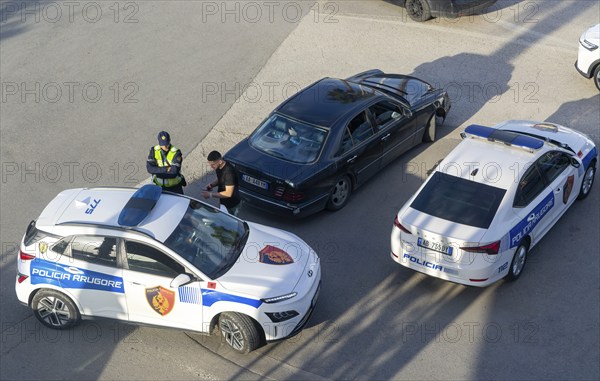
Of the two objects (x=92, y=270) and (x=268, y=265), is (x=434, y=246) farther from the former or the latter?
(x=92, y=270)

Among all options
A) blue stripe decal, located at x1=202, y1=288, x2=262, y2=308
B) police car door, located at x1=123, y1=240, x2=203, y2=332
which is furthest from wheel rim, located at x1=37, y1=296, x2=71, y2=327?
blue stripe decal, located at x1=202, y1=288, x2=262, y2=308

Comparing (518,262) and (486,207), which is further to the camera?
(518,262)

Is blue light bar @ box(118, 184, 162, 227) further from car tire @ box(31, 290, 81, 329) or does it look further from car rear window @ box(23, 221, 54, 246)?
car tire @ box(31, 290, 81, 329)

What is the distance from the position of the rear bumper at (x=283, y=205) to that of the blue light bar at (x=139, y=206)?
7.57 feet

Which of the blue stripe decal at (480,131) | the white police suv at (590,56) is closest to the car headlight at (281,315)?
the blue stripe decal at (480,131)

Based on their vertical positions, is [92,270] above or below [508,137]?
below

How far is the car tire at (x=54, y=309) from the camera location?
9.93m

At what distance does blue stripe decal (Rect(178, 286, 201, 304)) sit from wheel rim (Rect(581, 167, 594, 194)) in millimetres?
6735

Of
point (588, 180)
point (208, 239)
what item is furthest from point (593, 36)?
point (208, 239)

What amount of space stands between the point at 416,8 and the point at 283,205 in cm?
852

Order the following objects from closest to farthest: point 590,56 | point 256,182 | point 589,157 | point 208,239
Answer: point 208,239 → point 256,182 → point 589,157 → point 590,56

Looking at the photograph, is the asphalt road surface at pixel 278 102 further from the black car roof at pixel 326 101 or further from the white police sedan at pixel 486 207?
the black car roof at pixel 326 101

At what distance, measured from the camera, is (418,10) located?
61.6 feet

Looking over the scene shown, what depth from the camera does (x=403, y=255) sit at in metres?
11.0
